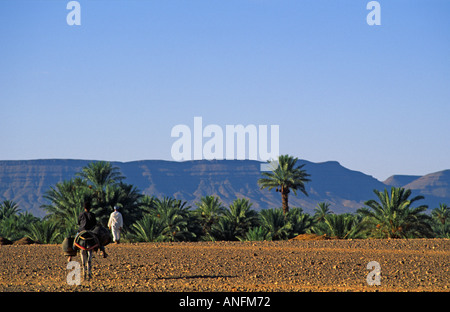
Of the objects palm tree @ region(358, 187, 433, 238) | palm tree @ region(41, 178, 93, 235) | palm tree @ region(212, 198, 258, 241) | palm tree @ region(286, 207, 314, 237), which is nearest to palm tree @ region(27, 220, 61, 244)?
palm tree @ region(41, 178, 93, 235)

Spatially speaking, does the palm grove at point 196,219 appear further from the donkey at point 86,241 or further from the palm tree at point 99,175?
the donkey at point 86,241

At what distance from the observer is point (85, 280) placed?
14.7 metres

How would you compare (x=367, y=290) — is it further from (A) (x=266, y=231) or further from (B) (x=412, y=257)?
(A) (x=266, y=231)

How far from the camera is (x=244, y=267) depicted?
57.3 feet

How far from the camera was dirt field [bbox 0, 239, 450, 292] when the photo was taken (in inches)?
535

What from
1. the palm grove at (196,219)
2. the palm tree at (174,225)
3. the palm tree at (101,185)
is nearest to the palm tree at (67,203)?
the palm grove at (196,219)

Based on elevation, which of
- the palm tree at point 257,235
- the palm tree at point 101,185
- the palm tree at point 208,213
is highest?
the palm tree at point 101,185

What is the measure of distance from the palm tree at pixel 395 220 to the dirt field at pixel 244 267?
538cm

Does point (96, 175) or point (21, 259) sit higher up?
point (96, 175)

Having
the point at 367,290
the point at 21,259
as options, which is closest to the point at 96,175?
the point at 21,259

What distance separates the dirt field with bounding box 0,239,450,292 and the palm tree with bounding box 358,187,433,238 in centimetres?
538

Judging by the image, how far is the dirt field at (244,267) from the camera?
44.6 feet

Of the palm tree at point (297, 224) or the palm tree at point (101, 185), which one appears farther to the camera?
the palm tree at point (297, 224)
